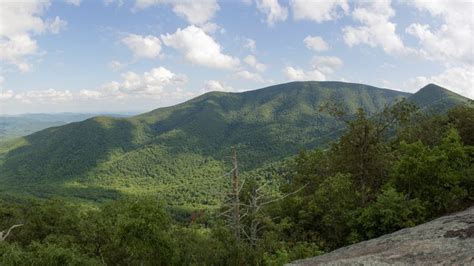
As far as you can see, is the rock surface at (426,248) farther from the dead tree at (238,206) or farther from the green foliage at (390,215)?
the green foliage at (390,215)

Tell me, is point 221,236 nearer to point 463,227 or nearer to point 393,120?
point 463,227

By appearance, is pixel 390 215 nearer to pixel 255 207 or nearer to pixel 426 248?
pixel 426 248

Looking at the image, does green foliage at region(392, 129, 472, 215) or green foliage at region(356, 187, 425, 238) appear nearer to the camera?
green foliage at region(356, 187, 425, 238)

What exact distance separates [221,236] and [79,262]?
11.9 metres

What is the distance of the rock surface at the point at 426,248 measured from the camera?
1588 cm

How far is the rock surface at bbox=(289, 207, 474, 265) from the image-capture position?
1588 cm

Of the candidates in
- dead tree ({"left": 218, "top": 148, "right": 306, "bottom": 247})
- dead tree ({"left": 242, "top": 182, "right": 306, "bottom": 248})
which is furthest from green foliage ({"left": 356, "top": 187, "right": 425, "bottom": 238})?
dead tree ({"left": 218, "top": 148, "right": 306, "bottom": 247})

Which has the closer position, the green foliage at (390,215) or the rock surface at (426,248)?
the rock surface at (426,248)

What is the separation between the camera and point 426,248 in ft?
56.7

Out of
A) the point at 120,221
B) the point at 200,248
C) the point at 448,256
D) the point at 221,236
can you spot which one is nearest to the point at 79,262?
the point at 120,221

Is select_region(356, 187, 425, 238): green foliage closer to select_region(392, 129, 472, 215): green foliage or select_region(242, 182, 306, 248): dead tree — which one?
select_region(392, 129, 472, 215): green foliage

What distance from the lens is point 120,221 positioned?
24625mm

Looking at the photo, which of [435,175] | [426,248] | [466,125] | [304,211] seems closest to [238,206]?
[426,248]

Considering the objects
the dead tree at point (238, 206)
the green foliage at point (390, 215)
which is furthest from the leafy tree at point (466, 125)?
the dead tree at point (238, 206)
